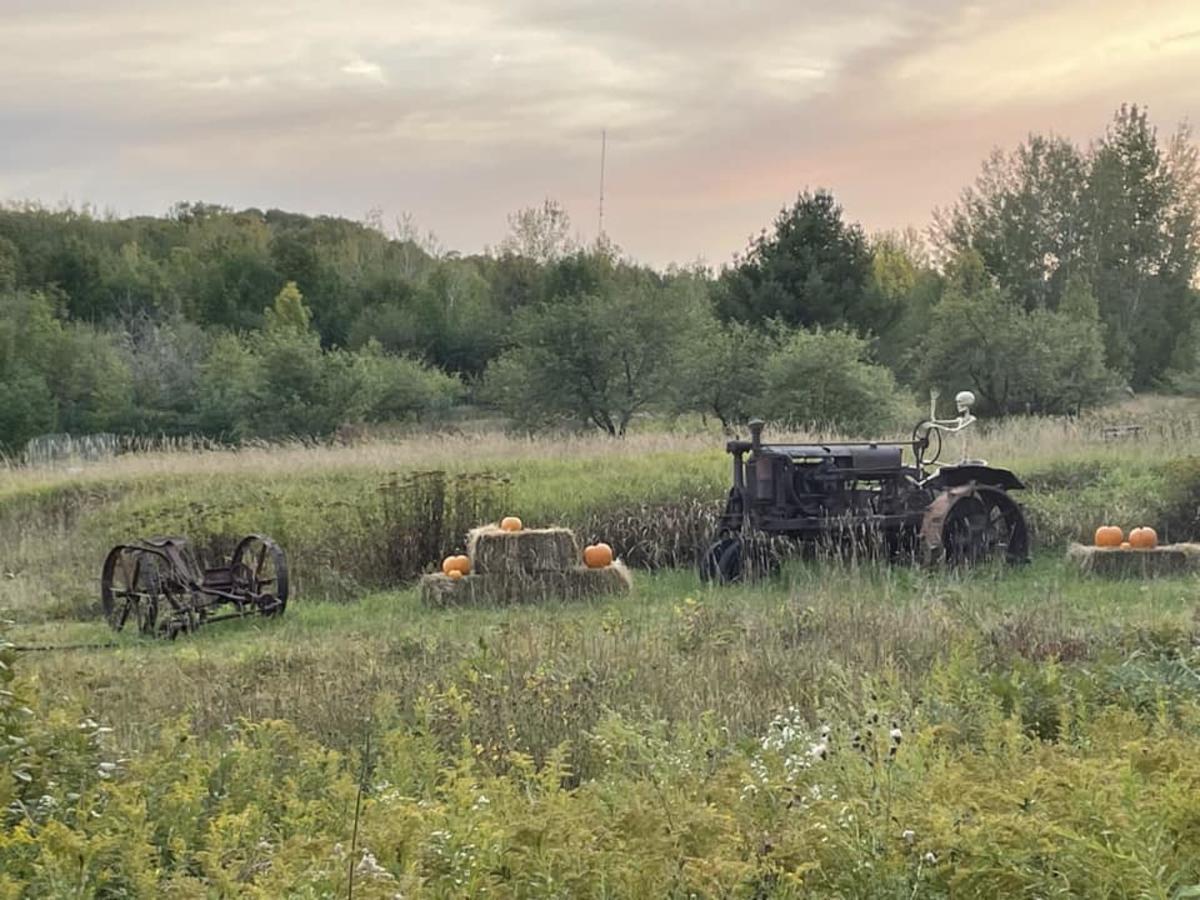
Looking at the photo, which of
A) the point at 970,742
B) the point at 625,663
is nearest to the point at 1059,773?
the point at 970,742

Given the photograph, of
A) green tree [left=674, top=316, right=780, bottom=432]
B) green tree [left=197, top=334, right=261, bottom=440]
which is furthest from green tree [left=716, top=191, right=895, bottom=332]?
green tree [left=197, top=334, right=261, bottom=440]

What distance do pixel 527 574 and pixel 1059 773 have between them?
723cm

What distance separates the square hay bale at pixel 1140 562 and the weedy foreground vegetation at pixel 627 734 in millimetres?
238

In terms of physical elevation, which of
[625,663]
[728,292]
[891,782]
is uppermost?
[728,292]

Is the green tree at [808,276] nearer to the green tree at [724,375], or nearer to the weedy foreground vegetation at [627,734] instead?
the green tree at [724,375]

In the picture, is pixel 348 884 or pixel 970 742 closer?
pixel 348 884

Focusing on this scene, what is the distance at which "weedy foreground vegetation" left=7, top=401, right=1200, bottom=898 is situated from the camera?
2.58 meters

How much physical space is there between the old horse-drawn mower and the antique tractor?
3762 mm

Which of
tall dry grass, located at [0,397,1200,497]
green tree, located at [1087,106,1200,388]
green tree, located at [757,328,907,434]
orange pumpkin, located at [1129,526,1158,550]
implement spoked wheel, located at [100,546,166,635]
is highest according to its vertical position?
green tree, located at [1087,106,1200,388]

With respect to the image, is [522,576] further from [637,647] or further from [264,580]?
[637,647]

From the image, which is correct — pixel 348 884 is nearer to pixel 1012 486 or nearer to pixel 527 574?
pixel 527 574

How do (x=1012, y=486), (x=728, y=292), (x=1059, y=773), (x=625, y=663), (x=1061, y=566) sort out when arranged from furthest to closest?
(x=728, y=292) → (x=1012, y=486) → (x=1061, y=566) → (x=625, y=663) → (x=1059, y=773)

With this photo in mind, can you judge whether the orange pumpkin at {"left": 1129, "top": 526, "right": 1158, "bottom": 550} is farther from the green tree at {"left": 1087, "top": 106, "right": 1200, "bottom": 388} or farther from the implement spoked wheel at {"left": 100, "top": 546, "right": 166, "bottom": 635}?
the green tree at {"left": 1087, "top": 106, "right": 1200, "bottom": 388}

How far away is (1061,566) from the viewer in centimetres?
1056
